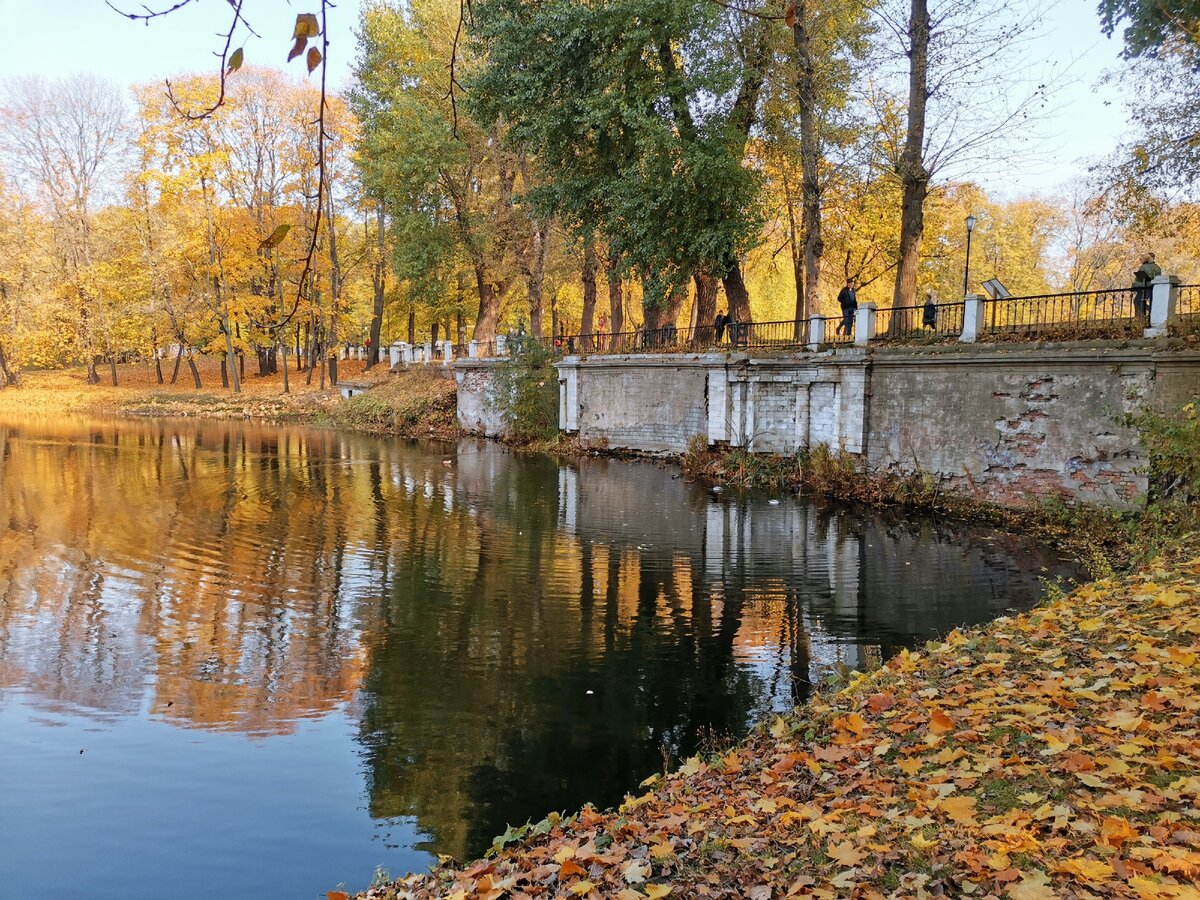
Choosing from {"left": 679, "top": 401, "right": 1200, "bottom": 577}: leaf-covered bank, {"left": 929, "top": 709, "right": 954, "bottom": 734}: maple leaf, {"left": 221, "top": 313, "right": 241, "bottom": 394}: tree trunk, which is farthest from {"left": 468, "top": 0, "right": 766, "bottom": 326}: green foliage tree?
{"left": 221, "top": 313, "right": 241, "bottom": 394}: tree trunk

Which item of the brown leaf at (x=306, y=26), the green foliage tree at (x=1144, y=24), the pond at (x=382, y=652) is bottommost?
the pond at (x=382, y=652)

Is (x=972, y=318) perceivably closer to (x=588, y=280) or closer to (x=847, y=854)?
(x=847, y=854)

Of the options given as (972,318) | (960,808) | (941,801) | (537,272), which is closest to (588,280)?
(537,272)

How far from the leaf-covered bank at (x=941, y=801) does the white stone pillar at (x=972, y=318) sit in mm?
11921

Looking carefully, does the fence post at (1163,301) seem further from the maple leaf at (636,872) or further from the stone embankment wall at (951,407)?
the maple leaf at (636,872)

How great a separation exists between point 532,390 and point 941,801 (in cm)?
2730

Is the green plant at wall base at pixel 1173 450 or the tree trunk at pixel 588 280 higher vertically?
the tree trunk at pixel 588 280

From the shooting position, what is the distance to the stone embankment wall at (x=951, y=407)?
15.6m

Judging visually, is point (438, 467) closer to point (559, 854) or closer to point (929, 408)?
point (929, 408)

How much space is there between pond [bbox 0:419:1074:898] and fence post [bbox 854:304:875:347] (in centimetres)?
431

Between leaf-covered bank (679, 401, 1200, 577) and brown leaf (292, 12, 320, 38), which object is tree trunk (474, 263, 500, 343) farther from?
brown leaf (292, 12, 320, 38)

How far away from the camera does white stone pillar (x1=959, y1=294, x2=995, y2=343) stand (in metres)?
18.0

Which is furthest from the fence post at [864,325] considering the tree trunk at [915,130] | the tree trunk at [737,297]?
the tree trunk at [737,297]

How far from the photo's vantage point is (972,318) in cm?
1800
